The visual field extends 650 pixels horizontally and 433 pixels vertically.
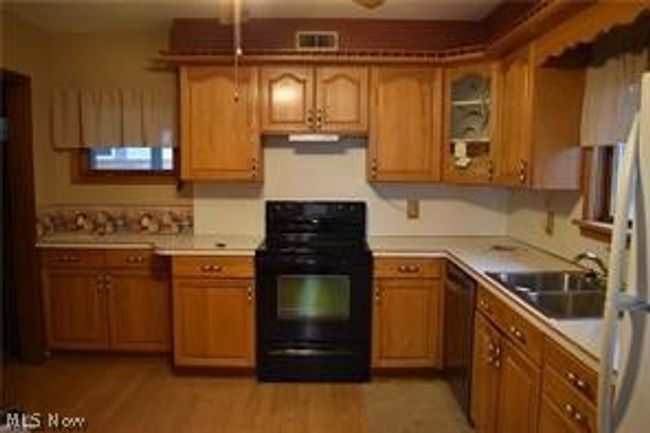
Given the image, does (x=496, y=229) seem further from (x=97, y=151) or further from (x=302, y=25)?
(x=97, y=151)

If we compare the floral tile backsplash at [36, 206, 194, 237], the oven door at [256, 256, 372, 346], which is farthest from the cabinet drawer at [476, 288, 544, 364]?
the floral tile backsplash at [36, 206, 194, 237]

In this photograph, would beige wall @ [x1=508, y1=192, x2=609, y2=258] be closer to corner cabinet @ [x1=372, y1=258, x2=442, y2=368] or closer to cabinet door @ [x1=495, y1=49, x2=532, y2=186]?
cabinet door @ [x1=495, y1=49, x2=532, y2=186]

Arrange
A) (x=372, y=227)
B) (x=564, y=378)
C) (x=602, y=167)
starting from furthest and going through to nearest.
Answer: (x=372, y=227) < (x=602, y=167) < (x=564, y=378)

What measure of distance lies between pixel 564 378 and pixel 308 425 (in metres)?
1.62

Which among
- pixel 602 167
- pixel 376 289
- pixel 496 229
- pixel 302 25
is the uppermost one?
pixel 302 25

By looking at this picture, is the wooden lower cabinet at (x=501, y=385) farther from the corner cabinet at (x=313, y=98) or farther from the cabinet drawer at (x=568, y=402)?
the corner cabinet at (x=313, y=98)

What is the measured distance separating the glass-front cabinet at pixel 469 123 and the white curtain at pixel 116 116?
2.08 m

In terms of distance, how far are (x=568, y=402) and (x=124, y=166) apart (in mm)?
3602

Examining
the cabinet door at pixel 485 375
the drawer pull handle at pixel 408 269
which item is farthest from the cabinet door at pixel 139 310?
the cabinet door at pixel 485 375

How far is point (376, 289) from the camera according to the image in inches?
139

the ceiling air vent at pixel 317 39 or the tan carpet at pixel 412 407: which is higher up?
the ceiling air vent at pixel 317 39

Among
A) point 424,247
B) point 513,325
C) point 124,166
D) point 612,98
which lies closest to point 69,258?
point 124,166

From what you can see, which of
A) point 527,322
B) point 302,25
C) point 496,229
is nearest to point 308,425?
point 527,322

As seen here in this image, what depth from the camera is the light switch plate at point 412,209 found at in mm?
4055
